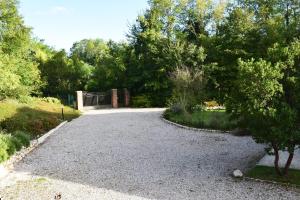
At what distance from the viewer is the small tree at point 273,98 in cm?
916

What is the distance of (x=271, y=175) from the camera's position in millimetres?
10086

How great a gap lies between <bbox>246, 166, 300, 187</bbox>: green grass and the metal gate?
86.0 feet

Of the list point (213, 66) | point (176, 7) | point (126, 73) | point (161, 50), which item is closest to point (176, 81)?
point (213, 66)

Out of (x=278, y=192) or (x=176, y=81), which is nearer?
(x=278, y=192)

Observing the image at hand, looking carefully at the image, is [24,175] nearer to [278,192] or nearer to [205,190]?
[205,190]

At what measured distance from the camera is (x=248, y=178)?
32.8 ft

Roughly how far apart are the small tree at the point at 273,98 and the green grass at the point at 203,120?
6897mm

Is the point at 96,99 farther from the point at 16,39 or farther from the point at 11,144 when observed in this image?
the point at 11,144

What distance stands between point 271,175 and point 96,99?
89.2ft

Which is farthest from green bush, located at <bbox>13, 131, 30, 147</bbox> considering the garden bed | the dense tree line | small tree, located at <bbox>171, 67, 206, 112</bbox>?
small tree, located at <bbox>171, 67, 206, 112</bbox>

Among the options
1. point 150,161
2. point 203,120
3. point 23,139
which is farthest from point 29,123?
point 203,120

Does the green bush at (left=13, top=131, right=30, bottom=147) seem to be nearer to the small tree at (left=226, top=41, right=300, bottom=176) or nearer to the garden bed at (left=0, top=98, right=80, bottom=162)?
the garden bed at (left=0, top=98, right=80, bottom=162)

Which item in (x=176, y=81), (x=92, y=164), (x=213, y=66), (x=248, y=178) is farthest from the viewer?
(x=213, y=66)

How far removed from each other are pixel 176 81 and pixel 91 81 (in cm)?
1734
